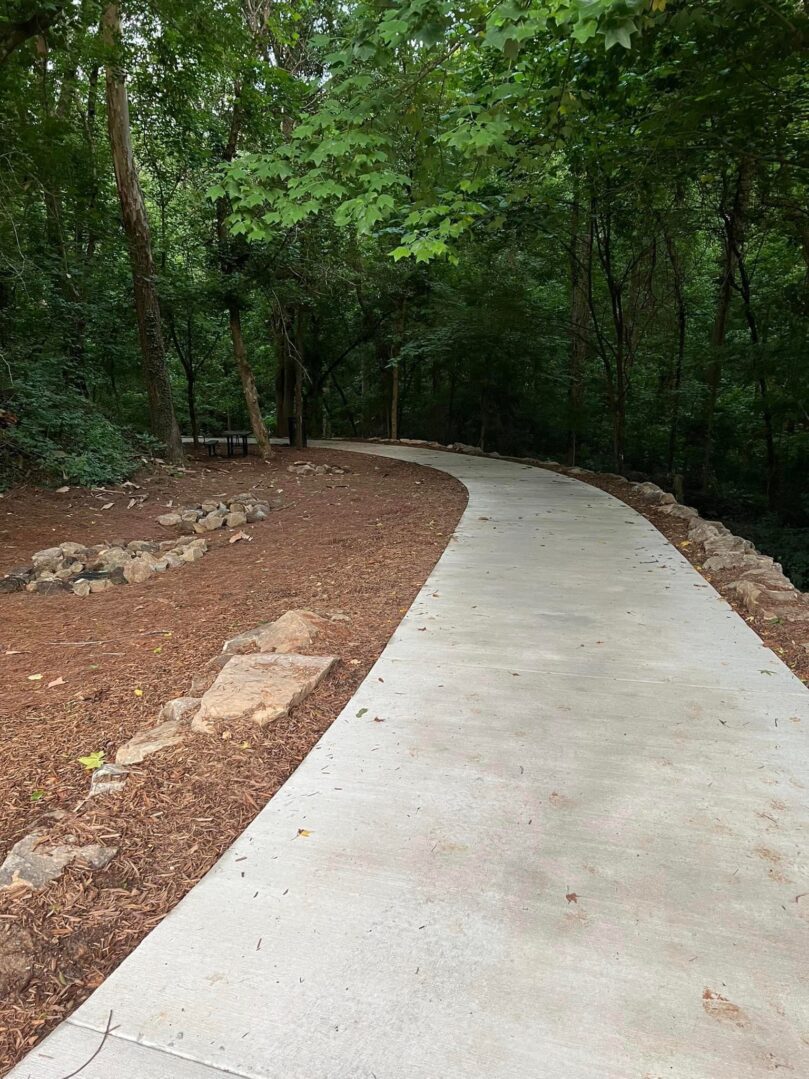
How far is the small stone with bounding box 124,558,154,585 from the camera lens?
5074 millimetres

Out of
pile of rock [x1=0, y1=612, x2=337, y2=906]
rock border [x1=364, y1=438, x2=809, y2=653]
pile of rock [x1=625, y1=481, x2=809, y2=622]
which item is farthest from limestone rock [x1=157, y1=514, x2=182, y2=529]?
pile of rock [x1=625, y1=481, x2=809, y2=622]

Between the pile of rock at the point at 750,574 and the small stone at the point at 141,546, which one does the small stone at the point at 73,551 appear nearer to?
the small stone at the point at 141,546

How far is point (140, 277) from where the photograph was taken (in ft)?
34.0

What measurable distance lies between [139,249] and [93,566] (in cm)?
719

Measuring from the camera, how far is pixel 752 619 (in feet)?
12.2

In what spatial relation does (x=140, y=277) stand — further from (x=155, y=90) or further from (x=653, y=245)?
(x=653, y=245)

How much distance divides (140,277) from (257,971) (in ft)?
→ 36.6

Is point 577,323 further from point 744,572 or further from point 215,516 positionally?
point 744,572

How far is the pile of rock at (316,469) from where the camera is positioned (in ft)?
36.1

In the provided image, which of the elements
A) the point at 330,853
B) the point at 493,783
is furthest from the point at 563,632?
the point at 330,853

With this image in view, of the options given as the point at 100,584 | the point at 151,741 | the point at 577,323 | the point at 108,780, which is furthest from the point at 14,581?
the point at 577,323

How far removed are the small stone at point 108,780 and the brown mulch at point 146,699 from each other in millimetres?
35

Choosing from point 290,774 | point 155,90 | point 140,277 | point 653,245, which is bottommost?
point 290,774

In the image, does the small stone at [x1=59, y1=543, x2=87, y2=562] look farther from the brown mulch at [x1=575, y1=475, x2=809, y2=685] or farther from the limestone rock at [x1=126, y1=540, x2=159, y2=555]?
the brown mulch at [x1=575, y1=475, x2=809, y2=685]
